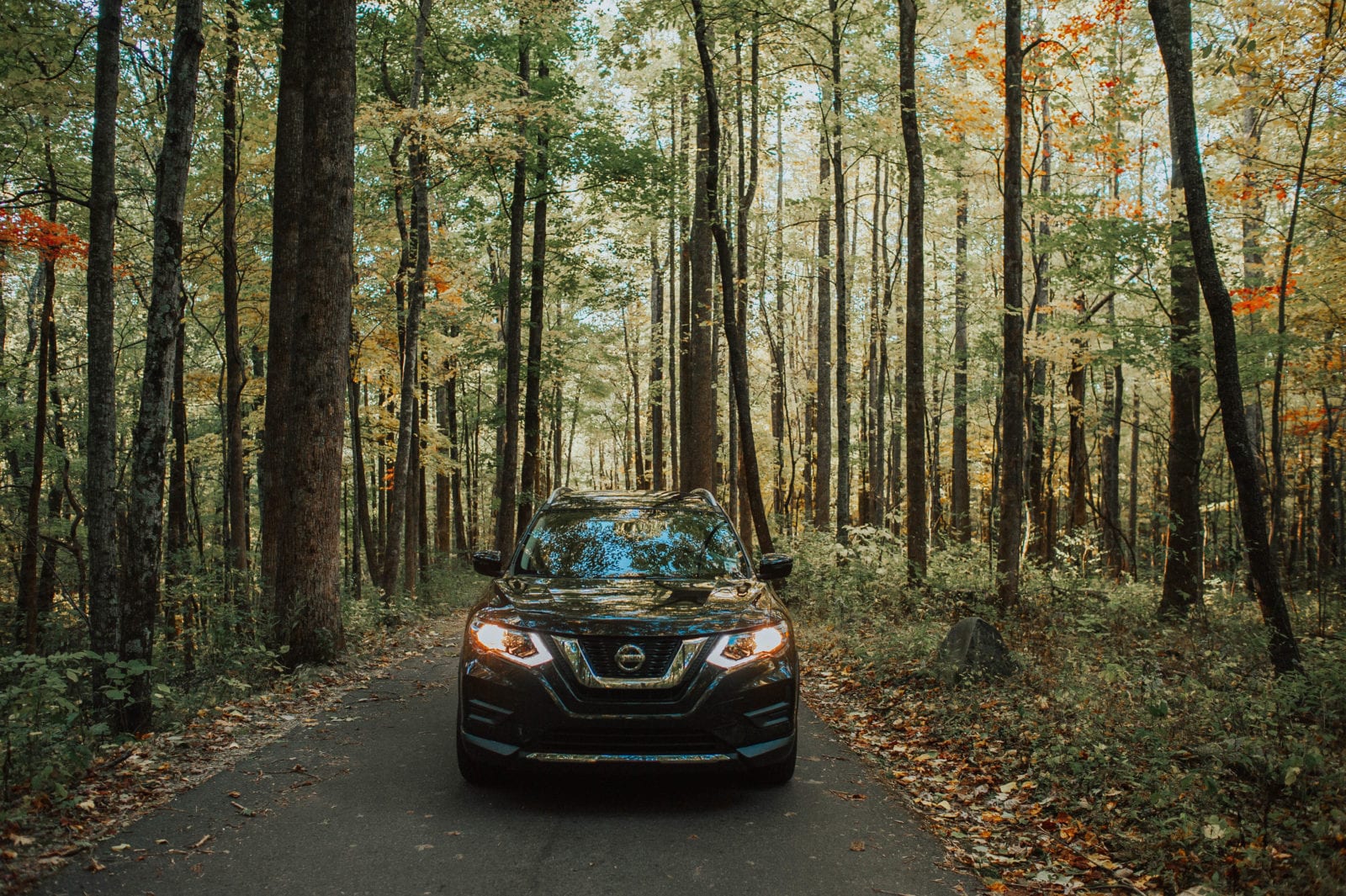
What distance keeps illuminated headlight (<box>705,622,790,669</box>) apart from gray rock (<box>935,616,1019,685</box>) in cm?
324

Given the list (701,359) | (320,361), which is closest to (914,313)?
(701,359)

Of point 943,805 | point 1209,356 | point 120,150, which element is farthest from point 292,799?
point 120,150

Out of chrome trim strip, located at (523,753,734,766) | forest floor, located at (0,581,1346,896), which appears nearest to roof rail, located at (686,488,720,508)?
forest floor, located at (0,581,1346,896)

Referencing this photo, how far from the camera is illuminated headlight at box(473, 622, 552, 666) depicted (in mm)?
4512

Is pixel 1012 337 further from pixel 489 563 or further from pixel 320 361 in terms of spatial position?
pixel 320 361

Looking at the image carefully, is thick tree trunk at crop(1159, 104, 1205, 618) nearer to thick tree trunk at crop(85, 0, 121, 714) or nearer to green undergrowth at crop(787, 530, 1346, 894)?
green undergrowth at crop(787, 530, 1346, 894)

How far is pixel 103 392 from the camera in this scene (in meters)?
7.28

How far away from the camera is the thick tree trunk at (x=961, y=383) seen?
79.2 feet

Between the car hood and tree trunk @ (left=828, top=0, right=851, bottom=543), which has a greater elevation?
tree trunk @ (left=828, top=0, right=851, bottom=543)

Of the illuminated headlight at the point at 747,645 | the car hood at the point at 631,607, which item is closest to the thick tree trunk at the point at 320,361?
the car hood at the point at 631,607

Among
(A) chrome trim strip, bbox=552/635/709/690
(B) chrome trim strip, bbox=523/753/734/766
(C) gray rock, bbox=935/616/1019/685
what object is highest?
(A) chrome trim strip, bbox=552/635/709/690

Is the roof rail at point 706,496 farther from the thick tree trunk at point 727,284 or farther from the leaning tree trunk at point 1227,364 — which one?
the thick tree trunk at point 727,284

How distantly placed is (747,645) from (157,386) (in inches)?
185

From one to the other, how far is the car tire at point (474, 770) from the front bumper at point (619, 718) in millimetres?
159
